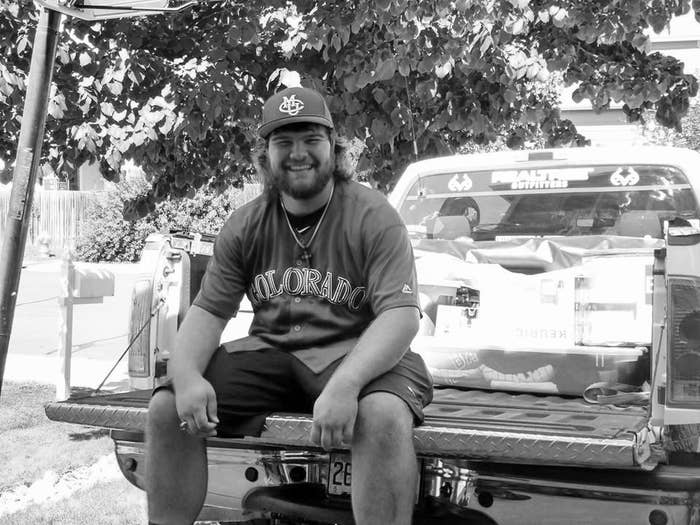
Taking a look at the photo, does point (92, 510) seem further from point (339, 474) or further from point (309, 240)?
point (309, 240)

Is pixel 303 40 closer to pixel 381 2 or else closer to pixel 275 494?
pixel 381 2

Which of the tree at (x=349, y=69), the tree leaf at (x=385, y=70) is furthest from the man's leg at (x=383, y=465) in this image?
the tree leaf at (x=385, y=70)

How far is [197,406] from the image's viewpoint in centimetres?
315

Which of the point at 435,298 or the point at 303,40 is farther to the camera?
the point at 303,40

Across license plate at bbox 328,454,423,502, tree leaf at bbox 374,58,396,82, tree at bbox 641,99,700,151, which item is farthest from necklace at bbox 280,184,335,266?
tree at bbox 641,99,700,151

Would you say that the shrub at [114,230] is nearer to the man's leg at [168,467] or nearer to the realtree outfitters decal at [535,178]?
the realtree outfitters decal at [535,178]

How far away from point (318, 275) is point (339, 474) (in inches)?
26.9

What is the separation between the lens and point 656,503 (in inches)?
117

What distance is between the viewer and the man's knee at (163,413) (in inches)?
128

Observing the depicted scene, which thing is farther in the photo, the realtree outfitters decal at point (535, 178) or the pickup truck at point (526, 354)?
the realtree outfitters decal at point (535, 178)

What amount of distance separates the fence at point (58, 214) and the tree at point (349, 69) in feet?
76.1

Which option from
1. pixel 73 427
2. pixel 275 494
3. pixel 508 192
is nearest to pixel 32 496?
pixel 73 427

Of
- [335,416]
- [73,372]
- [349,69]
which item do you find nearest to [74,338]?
[73,372]

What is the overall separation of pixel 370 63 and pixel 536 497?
13.3 ft
